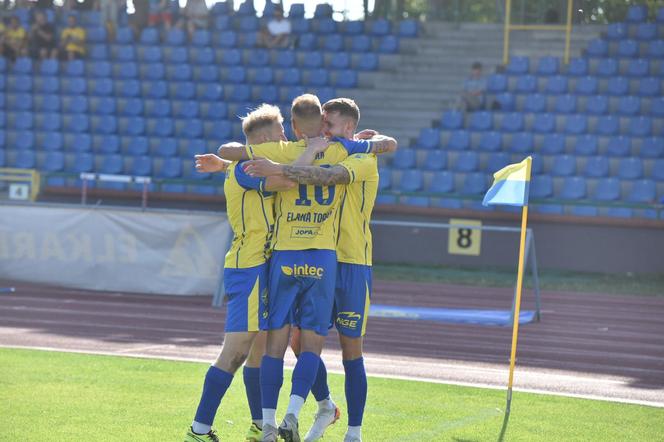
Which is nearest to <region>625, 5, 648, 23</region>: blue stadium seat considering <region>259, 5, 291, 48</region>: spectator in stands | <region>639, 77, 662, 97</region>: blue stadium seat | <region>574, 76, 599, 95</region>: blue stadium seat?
<region>639, 77, 662, 97</region>: blue stadium seat

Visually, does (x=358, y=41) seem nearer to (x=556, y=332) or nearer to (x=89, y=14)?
(x=89, y=14)

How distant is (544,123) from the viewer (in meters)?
21.2

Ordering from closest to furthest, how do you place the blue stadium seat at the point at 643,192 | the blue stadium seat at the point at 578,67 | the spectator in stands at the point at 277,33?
the blue stadium seat at the point at 643,192 < the blue stadium seat at the point at 578,67 < the spectator in stands at the point at 277,33

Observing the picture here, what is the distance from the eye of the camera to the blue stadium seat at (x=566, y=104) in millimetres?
21328

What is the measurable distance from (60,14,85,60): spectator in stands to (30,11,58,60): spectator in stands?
24 centimetres

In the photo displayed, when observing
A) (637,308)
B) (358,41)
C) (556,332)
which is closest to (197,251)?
(556,332)

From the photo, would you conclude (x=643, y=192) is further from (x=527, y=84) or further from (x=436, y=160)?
(x=436, y=160)

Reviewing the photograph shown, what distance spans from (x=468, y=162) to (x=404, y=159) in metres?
1.35

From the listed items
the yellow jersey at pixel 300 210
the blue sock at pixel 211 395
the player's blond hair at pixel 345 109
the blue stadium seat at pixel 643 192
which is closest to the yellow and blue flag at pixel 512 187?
the player's blond hair at pixel 345 109

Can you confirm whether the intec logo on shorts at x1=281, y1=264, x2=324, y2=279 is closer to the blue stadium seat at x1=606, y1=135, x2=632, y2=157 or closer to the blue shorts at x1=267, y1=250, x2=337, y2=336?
the blue shorts at x1=267, y1=250, x2=337, y2=336

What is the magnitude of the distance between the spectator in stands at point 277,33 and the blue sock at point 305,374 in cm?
1855

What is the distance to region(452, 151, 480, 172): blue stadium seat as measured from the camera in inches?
825

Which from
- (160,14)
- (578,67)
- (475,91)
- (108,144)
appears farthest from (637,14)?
(108,144)

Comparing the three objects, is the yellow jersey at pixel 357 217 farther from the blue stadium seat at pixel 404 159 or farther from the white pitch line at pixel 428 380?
the blue stadium seat at pixel 404 159
